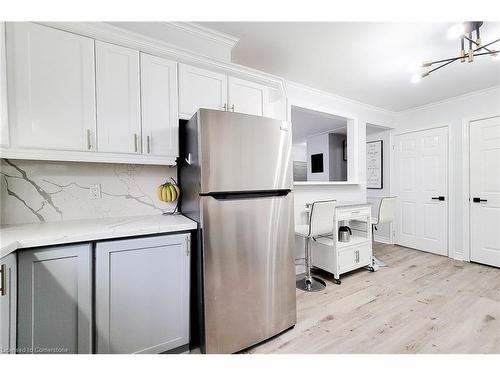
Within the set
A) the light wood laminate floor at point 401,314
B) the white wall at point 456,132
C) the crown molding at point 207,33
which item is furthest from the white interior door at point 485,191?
the crown molding at point 207,33

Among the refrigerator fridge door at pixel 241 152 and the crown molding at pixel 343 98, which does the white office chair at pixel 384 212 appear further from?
the refrigerator fridge door at pixel 241 152

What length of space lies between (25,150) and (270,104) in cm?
188

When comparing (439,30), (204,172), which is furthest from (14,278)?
(439,30)

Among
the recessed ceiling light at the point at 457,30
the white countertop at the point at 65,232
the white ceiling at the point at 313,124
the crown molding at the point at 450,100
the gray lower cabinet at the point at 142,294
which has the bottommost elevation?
the gray lower cabinet at the point at 142,294

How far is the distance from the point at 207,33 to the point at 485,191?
404cm

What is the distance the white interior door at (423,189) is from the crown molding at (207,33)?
11.6ft

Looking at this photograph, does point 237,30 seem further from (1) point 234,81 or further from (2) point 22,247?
(2) point 22,247

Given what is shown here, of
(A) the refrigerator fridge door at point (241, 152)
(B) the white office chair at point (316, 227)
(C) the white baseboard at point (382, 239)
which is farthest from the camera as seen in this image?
(C) the white baseboard at point (382, 239)

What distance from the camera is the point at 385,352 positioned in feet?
5.07

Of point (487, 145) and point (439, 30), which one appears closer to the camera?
point (439, 30)

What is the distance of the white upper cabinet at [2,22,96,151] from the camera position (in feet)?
4.34

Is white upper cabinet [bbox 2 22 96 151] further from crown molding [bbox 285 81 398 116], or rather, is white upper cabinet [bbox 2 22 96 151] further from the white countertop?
crown molding [bbox 285 81 398 116]

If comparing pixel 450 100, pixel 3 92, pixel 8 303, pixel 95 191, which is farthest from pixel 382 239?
pixel 3 92

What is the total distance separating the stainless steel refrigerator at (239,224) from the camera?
→ 1432 mm
